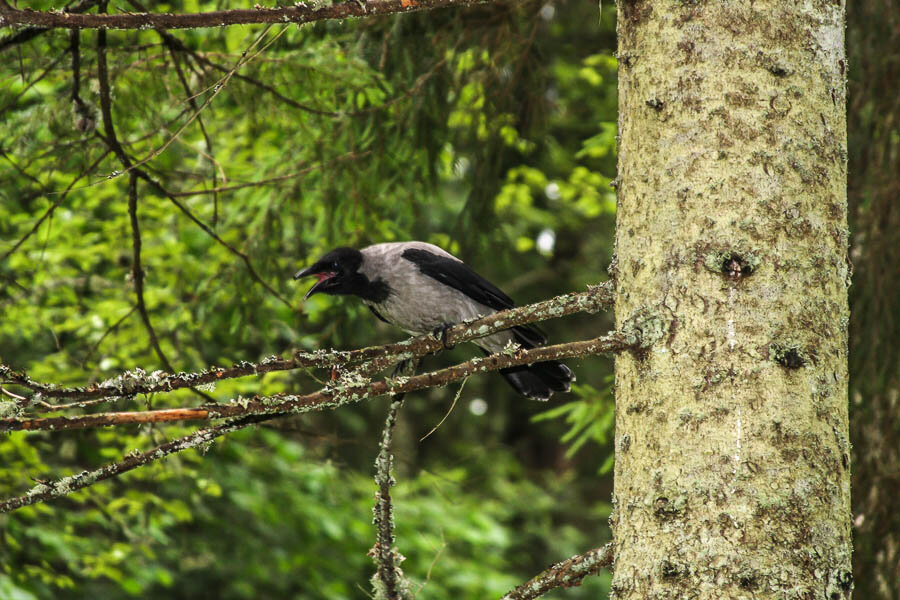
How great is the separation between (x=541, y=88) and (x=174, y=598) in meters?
7.12

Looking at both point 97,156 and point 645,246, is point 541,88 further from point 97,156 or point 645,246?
point 645,246

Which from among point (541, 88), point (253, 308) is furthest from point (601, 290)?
point (253, 308)

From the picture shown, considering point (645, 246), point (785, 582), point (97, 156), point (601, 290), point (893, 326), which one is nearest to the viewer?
point (785, 582)

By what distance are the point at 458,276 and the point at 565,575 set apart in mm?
2801

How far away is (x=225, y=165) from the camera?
7555mm

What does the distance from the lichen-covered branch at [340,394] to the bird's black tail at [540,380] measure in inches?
92.2

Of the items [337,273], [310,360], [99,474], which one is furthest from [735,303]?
[337,273]

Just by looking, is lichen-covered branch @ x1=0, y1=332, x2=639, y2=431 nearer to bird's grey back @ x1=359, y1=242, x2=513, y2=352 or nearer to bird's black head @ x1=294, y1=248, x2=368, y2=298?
bird's black head @ x1=294, y1=248, x2=368, y2=298

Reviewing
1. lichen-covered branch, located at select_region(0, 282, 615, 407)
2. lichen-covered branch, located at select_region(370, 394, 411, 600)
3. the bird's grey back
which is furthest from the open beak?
lichen-covered branch, located at select_region(370, 394, 411, 600)

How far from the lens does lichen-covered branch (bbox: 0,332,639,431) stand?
102 inches

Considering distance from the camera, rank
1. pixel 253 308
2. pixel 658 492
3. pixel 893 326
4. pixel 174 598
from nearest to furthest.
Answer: pixel 658 492 < pixel 893 326 < pixel 253 308 < pixel 174 598

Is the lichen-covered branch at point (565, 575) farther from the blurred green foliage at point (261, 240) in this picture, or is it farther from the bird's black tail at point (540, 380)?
the bird's black tail at point (540, 380)

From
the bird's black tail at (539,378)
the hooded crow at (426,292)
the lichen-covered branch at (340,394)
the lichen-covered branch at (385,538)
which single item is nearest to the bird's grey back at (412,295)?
the hooded crow at (426,292)

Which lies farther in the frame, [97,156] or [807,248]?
[97,156]
